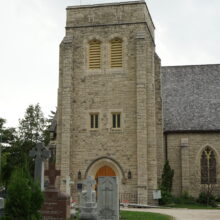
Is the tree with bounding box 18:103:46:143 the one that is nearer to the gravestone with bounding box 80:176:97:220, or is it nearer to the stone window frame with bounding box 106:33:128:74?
the stone window frame with bounding box 106:33:128:74

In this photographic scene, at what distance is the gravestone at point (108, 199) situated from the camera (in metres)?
15.2

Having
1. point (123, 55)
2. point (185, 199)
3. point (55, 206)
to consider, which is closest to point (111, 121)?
point (123, 55)

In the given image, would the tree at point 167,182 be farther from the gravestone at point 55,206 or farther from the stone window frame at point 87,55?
the gravestone at point 55,206

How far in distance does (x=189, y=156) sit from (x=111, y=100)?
7543mm

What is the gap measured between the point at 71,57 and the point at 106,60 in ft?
8.01

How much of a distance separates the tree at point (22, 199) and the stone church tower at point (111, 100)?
1474cm

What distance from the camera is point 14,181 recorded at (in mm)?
12281

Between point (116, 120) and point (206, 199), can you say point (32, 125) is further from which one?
point (206, 199)

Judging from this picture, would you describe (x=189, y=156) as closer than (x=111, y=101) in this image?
No

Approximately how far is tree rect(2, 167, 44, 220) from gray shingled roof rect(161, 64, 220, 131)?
20159mm

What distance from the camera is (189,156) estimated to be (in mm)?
30891

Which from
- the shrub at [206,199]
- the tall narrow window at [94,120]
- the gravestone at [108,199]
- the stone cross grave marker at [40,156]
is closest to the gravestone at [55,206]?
the stone cross grave marker at [40,156]

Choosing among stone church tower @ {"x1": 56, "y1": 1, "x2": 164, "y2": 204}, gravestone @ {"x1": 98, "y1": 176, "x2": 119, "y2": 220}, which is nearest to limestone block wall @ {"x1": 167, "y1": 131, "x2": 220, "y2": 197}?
stone church tower @ {"x1": 56, "y1": 1, "x2": 164, "y2": 204}

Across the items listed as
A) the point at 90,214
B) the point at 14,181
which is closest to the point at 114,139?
the point at 90,214
